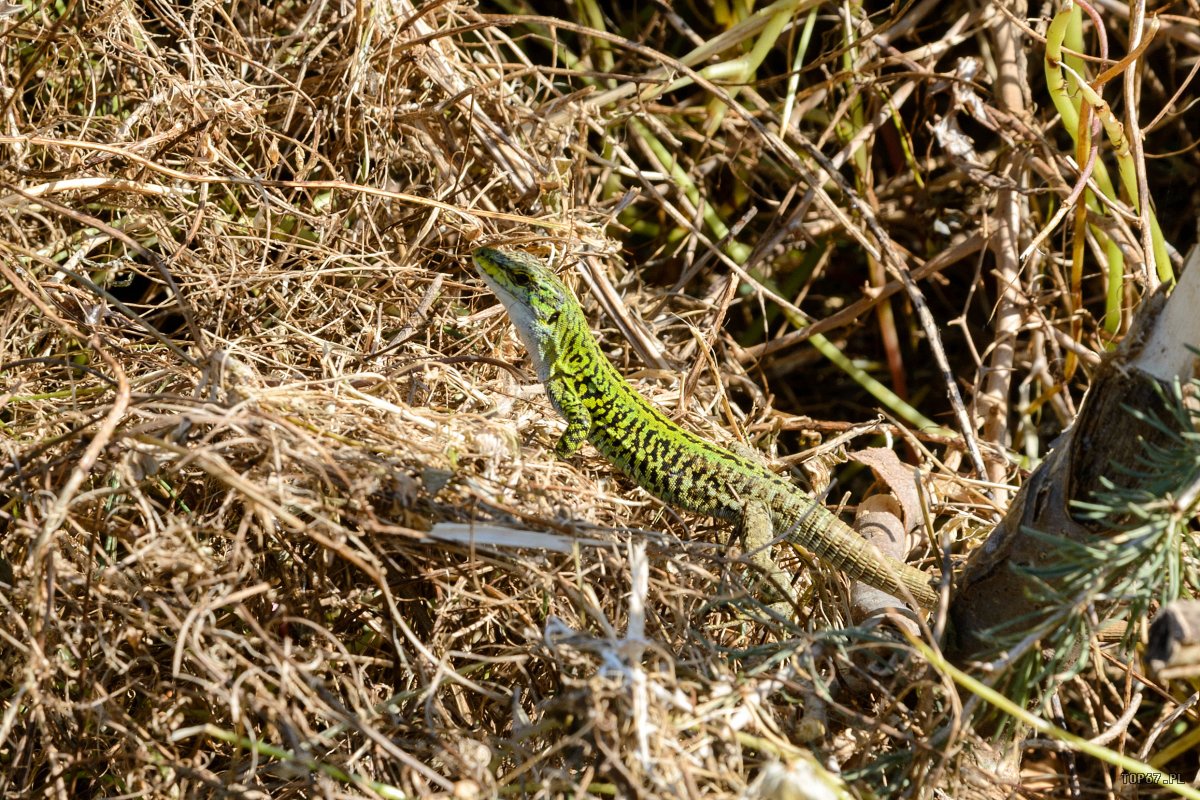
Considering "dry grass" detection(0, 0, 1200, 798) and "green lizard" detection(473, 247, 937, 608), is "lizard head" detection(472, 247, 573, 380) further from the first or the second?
"dry grass" detection(0, 0, 1200, 798)

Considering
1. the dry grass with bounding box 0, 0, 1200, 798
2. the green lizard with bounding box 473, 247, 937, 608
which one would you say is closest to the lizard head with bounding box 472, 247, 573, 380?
the green lizard with bounding box 473, 247, 937, 608

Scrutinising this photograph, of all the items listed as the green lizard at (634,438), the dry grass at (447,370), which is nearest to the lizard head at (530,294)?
the green lizard at (634,438)

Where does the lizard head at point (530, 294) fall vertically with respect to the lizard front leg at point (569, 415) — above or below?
above

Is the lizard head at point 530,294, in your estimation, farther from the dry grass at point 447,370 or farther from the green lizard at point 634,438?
the dry grass at point 447,370

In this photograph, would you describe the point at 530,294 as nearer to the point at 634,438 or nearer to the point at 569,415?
the point at 569,415

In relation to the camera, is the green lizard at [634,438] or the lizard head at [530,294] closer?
the green lizard at [634,438]

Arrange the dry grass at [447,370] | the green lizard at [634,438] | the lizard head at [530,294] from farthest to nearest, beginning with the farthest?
the lizard head at [530,294] < the green lizard at [634,438] < the dry grass at [447,370]

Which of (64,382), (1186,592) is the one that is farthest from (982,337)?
(64,382)

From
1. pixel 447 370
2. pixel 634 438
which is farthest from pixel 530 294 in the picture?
pixel 634 438
